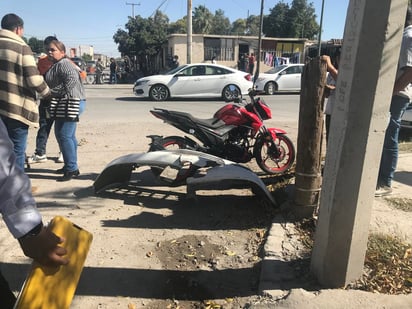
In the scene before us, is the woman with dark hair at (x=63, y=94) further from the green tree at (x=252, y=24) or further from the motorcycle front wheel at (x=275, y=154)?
the green tree at (x=252, y=24)

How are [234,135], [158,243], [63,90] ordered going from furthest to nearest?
[234,135] < [63,90] < [158,243]

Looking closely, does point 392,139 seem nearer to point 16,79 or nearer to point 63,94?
point 63,94

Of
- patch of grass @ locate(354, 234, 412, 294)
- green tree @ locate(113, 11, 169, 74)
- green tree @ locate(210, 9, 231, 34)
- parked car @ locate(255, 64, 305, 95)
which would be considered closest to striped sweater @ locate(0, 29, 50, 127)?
patch of grass @ locate(354, 234, 412, 294)

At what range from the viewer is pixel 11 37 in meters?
4.34

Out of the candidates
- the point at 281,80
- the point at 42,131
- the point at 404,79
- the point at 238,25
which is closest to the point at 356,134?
the point at 404,79

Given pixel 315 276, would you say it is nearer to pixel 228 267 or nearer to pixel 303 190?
pixel 228 267

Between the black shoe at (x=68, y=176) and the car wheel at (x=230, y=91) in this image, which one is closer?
the black shoe at (x=68, y=176)

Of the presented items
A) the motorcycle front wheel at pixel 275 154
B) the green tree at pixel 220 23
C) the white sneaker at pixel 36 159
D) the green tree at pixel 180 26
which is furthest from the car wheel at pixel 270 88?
the green tree at pixel 220 23

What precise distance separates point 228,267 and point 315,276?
0.76 m

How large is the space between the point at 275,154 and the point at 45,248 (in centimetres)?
453

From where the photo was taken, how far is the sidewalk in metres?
2.69

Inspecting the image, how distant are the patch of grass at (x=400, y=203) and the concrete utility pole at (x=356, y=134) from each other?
1776 mm

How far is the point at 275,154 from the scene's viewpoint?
5.90 m

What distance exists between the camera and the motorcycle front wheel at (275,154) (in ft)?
19.2
